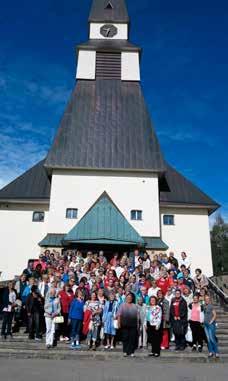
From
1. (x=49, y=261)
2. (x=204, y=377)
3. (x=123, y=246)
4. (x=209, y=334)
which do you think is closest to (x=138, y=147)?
(x=123, y=246)

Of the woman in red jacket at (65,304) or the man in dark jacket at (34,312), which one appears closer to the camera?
the man in dark jacket at (34,312)

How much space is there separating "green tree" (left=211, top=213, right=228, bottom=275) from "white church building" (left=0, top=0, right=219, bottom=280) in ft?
115

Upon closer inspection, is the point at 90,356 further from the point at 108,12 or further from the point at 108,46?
the point at 108,12

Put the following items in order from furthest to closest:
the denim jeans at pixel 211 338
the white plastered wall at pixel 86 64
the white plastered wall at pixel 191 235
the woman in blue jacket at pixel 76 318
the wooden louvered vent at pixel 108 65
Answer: the wooden louvered vent at pixel 108 65
the white plastered wall at pixel 86 64
the white plastered wall at pixel 191 235
the woman in blue jacket at pixel 76 318
the denim jeans at pixel 211 338

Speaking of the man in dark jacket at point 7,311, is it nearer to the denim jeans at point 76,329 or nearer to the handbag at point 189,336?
the denim jeans at point 76,329

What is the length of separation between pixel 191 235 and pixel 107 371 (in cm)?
1692

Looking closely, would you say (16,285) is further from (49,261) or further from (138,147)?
(138,147)

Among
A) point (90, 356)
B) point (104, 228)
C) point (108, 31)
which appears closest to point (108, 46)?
point (108, 31)

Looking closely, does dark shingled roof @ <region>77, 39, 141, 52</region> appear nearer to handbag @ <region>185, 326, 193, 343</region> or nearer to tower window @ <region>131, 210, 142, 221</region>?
tower window @ <region>131, 210, 142, 221</region>

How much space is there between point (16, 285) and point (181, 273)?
5.46 metres

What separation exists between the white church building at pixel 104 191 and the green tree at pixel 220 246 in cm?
3501

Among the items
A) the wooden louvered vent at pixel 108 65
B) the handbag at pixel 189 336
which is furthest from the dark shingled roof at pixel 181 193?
the handbag at pixel 189 336

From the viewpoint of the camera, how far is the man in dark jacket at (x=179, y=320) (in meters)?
9.70

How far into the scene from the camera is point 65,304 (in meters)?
10.3
